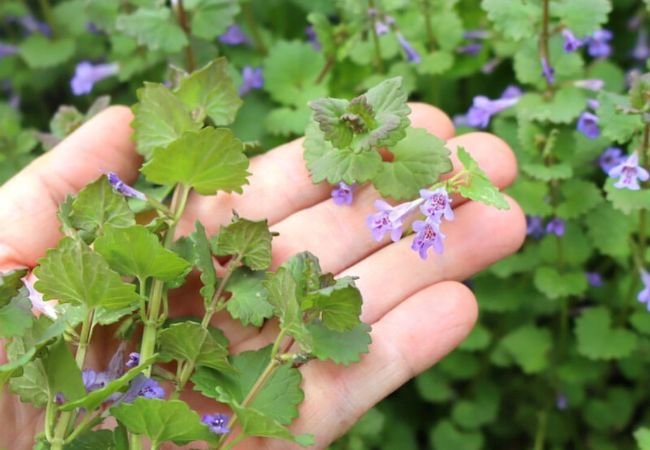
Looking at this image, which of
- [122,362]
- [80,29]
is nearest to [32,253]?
[122,362]

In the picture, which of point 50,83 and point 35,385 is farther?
point 50,83

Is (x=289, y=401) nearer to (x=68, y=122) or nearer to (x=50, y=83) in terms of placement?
(x=68, y=122)

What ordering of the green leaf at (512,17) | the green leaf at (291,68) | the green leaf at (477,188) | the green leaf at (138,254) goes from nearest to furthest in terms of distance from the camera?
the green leaf at (138,254)
the green leaf at (477,188)
the green leaf at (512,17)
the green leaf at (291,68)

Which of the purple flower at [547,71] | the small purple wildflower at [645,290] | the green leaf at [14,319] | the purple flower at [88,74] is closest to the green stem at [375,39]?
the purple flower at [547,71]

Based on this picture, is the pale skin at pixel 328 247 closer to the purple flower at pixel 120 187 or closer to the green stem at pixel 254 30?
the purple flower at pixel 120 187

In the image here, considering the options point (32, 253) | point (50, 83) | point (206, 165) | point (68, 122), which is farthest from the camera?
point (50, 83)

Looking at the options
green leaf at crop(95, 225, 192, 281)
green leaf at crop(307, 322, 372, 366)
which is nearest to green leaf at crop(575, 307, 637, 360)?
green leaf at crop(307, 322, 372, 366)

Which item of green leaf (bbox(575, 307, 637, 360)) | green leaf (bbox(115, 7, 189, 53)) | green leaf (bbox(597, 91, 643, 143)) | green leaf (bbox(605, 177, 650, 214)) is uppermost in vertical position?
green leaf (bbox(115, 7, 189, 53))

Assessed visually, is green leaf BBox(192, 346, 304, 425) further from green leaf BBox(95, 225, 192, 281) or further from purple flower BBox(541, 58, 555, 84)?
purple flower BBox(541, 58, 555, 84)
